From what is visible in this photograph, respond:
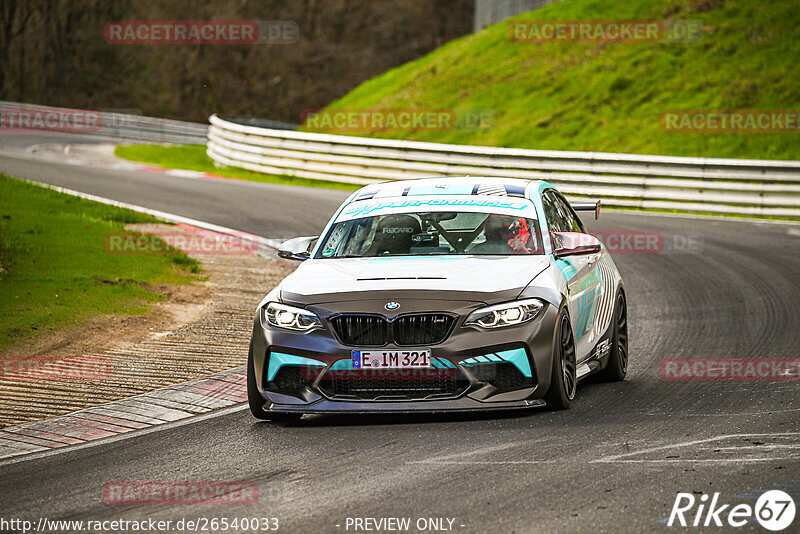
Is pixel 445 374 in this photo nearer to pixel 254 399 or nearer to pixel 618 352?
pixel 254 399

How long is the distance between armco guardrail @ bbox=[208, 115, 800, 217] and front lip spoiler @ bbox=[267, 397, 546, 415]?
16.8 metres

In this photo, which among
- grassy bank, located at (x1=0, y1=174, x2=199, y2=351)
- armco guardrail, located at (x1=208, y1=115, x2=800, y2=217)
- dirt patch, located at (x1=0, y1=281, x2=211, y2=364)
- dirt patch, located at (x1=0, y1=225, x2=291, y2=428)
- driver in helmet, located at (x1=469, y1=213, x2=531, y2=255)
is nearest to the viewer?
driver in helmet, located at (x1=469, y1=213, x2=531, y2=255)

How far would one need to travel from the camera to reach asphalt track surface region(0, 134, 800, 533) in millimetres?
5898

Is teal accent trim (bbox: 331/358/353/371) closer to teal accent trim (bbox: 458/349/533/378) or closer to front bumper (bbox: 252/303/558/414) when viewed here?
front bumper (bbox: 252/303/558/414)

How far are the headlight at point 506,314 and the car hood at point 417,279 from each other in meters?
0.06

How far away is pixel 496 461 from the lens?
6.77m

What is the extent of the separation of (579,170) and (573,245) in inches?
664

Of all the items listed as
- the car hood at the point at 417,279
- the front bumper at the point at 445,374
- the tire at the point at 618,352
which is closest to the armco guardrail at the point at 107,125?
the tire at the point at 618,352

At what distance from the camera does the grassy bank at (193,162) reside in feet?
95.6

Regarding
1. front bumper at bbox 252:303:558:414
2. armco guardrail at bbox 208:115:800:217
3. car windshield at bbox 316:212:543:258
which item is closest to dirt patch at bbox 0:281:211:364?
car windshield at bbox 316:212:543:258

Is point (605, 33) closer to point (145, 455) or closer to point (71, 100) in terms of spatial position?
point (145, 455)

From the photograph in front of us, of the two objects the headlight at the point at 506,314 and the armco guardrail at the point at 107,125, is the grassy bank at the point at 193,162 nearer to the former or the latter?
the armco guardrail at the point at 107,125

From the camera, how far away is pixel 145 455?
7.39 meters

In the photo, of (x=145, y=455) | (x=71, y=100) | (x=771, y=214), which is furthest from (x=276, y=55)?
(x=145, y=455)
